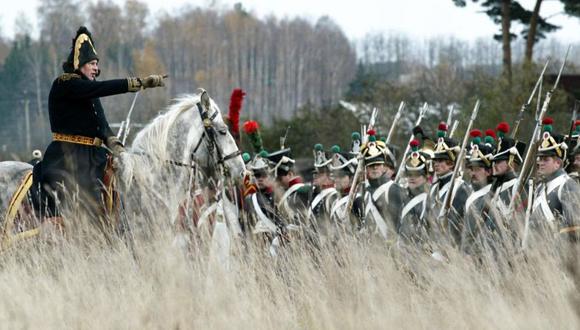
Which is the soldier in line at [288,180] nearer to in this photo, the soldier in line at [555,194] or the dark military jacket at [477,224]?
the dark military jacket at [477,224]

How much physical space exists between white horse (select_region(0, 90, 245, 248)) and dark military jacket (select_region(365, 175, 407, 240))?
1437mm

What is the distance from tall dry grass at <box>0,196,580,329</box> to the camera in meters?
6.92

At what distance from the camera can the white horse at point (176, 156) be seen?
855 cm

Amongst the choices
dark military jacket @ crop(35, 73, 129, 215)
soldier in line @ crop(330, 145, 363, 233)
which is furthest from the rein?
soldier in line @ crop(330, 145, 363, 233)

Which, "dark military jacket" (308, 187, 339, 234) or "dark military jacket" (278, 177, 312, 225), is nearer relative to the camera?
"dark military jacket" (278, 177, 312, 225)

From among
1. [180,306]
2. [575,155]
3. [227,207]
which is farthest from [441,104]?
[180,306]

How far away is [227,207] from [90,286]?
169 centimetres

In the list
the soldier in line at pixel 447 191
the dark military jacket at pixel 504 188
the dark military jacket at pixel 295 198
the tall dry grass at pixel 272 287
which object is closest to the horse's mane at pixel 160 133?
the tall dry grass at pixel 272 287

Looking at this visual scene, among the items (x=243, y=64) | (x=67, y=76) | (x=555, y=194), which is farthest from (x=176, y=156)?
(x=243, y=64)

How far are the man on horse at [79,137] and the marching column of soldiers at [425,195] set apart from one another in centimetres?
124

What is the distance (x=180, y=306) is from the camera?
707 cm

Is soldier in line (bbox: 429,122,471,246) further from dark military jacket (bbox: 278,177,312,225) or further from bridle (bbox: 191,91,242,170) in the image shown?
bridle (bbox: 191,91,242,170)

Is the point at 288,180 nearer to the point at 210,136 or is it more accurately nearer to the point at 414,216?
the point at 414,216

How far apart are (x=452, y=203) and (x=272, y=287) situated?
288 cm
